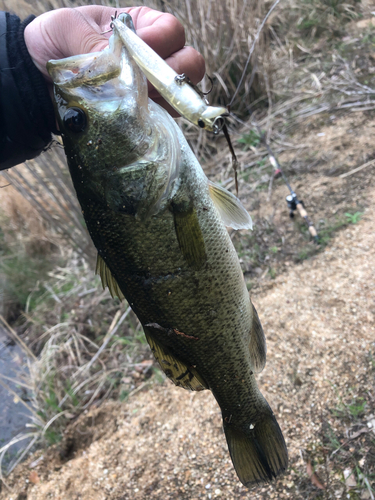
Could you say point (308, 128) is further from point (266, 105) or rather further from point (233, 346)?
point (233, 346)

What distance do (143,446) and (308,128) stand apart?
3811 millimetres

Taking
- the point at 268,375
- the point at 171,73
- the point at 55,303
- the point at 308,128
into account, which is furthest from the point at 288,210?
the point at 55,303

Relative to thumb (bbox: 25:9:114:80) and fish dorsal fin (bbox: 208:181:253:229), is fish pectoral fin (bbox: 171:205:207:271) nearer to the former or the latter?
fish dorsal fin (bbox: 208:181:253:229)

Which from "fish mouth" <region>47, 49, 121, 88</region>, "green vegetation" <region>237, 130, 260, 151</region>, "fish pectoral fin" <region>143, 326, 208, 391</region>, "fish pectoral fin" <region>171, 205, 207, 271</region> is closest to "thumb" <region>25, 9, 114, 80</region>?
"fish mouth" <region>47, 49, 121, 88</region>

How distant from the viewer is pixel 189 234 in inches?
48.6

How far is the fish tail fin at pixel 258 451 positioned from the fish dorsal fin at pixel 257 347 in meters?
0.22

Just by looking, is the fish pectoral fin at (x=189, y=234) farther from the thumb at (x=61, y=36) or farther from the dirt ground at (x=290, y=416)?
the dirt ground at (x=290, y=416)

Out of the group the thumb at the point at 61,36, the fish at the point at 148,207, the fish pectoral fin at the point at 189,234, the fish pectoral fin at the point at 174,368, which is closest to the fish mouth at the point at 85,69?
the fish at the point at 148,207

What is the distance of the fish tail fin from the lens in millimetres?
1467

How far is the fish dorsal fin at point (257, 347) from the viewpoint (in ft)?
5.01

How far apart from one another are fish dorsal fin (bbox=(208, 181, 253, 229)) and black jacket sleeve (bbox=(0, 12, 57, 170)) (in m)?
0.82

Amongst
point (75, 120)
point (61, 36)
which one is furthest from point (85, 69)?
point (61, 36)

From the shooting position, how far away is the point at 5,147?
1.56 m

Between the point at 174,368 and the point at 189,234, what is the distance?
56cm
